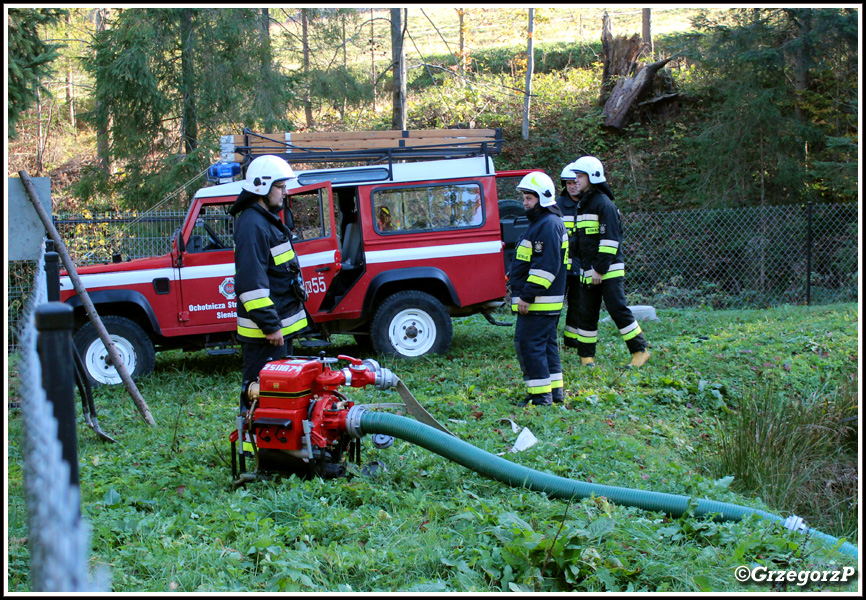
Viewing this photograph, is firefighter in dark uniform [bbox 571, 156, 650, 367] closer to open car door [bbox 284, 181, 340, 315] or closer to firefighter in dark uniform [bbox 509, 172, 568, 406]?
firefighter in dark uniform [bbox 509, 172, 568, 406]

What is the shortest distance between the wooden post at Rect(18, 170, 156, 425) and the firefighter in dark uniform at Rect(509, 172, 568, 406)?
3348 mm

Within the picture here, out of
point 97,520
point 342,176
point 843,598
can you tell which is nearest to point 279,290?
point 97,520

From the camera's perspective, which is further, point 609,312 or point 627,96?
point 627,96

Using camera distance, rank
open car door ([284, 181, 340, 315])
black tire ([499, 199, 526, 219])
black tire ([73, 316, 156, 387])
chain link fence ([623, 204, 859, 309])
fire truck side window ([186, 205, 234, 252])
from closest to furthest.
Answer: black tire ([73, 316, 156, 387]) < fire truck side window ([186, 205, 234, 252]) < open car door ([284, 181, 340, 315]) < black tire ([499, 199, 526, 219]) < chain link fence ([623, 204, 859, 309])

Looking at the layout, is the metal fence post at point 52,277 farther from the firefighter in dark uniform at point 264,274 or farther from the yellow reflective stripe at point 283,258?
the yellow reflective stripe at point 283,258

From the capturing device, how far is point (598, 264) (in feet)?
24.2

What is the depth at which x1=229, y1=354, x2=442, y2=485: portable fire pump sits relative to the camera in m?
3.99

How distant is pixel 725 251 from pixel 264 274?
40.9ft

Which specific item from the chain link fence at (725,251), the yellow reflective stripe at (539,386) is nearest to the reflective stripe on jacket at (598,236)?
the yellow reflective stripe at (539,386)

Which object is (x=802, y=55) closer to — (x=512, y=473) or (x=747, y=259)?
(x=747, y=259)

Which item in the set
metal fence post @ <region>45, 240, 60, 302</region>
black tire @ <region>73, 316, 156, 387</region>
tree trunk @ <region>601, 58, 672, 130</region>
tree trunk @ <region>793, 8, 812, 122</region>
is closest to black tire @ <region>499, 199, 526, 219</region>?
black tire @ <region>73, 316, 156, 387</region>

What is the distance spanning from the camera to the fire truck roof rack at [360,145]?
7.96m

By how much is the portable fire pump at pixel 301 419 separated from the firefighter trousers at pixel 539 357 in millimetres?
2011

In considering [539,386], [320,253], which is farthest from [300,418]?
[320,253]
